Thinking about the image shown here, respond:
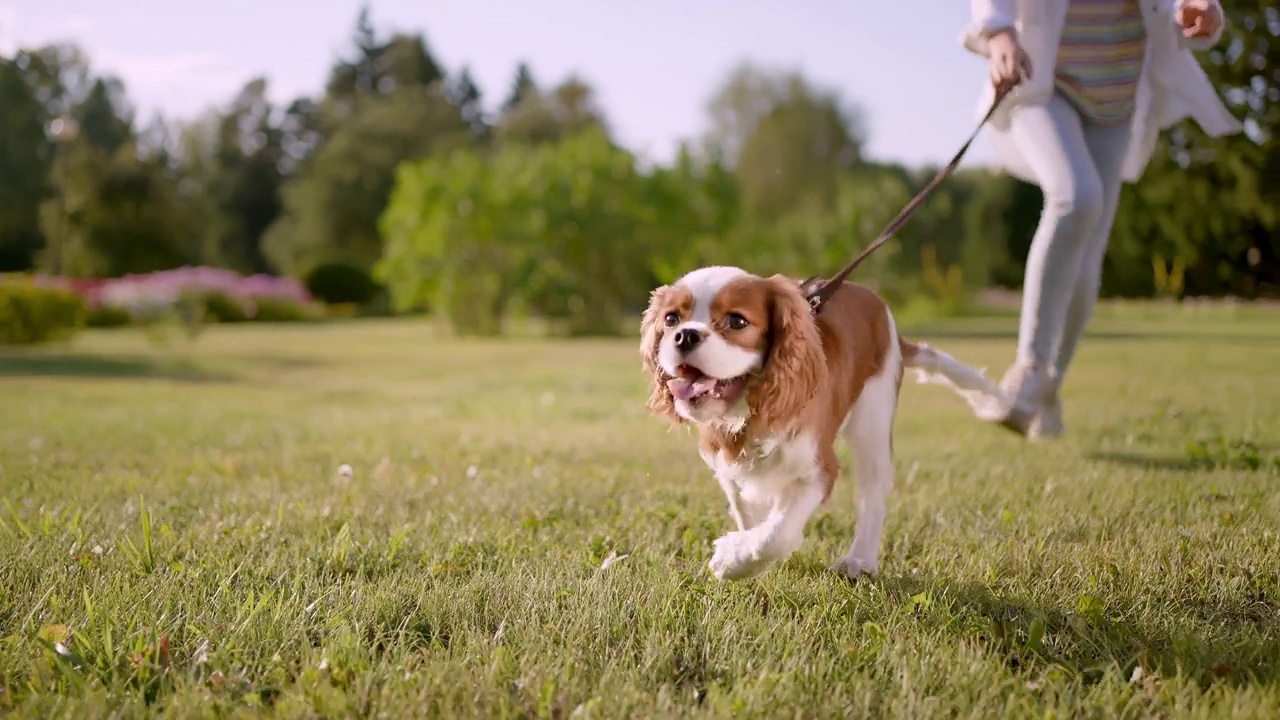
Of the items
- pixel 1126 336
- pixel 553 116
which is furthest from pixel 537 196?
pixel 553 116

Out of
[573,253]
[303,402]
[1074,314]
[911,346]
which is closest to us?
[911,346]

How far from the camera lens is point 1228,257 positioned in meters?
25.0

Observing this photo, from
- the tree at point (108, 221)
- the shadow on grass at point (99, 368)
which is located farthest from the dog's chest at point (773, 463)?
the tree at point (108, 221)

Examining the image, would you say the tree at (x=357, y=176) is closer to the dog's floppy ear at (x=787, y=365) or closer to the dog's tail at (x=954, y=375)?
the dog's tail at (x=954, y=375)

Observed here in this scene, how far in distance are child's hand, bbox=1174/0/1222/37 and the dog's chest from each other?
9.85ft

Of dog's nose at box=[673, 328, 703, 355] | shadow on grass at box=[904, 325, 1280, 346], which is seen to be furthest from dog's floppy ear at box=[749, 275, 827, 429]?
shadow on grass at box=[904, 325, 1280, 346]

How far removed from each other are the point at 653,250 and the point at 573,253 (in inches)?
64.4

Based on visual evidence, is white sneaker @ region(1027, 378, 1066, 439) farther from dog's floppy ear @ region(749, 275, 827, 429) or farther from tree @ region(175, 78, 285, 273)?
tree @ region(175, 78, 285, 273)

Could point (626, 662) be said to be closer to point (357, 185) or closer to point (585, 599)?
point (585, 599)

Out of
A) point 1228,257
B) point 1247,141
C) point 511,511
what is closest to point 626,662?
point 511,511

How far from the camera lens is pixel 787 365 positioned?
246 centimetres

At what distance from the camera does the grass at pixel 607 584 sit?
1.93 metres

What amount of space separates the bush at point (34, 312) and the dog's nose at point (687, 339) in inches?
618

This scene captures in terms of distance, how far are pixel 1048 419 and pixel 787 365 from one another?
2440 millimetres
